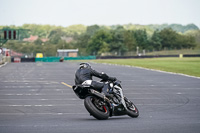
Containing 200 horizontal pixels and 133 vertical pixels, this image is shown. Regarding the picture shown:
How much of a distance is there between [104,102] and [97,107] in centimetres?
31

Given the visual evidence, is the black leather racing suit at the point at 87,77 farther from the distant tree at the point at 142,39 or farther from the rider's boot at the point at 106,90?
the distant tree at the point at 142,39

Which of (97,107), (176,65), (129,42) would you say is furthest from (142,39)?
(97,107)

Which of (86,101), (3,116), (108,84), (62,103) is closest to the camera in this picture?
(86,101)

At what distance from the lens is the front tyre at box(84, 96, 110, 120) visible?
11.4m

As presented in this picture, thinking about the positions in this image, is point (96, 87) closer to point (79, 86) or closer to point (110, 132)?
point (79, 86)

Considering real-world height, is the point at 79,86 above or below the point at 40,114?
above

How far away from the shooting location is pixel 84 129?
32.1 ft

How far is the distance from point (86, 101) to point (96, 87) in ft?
2.24

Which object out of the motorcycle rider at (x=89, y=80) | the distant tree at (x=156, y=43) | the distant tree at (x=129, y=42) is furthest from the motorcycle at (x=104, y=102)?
the distant tree at (x=156, y=43)

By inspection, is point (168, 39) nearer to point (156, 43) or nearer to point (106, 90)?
point (156, 43)

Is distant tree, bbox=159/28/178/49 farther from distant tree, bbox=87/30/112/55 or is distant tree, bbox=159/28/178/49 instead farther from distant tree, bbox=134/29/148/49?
distant tree, bbox=87/30/112/55

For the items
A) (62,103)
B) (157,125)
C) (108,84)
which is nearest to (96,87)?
(108,84)

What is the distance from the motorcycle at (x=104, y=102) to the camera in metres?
11.5

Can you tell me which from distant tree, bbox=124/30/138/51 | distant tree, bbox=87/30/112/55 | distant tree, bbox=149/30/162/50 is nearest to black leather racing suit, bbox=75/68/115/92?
distant tree, bbox=87/30/112/55
